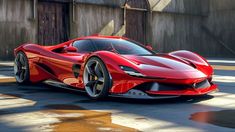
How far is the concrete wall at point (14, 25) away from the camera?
15.2 meters

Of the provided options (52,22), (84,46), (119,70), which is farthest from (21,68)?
(52,22)

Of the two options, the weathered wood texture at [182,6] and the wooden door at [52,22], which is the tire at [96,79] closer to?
the wooden door at [52,22]

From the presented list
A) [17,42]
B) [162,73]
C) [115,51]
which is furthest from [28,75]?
[17,42]

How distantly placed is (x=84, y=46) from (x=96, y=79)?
967 millimetres

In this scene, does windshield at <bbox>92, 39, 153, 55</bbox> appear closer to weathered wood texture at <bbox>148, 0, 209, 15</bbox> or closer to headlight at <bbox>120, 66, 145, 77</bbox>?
headlight at <bbox>120, 66, 145, 77</bbox>

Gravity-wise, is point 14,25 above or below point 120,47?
above

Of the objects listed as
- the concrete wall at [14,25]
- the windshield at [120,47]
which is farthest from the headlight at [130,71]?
the concrete wall at [14,25]

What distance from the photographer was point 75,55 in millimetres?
6324

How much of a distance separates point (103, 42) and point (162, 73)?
1.42 meters

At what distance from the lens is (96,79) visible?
5668 mm

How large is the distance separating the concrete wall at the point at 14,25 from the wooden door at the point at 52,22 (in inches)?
18.2

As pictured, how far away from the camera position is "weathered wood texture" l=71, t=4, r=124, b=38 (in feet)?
57.7

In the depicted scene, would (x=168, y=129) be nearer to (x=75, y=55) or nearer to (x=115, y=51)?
(x=115, y=51)

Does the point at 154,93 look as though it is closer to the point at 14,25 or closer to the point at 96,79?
the point at 96,79
